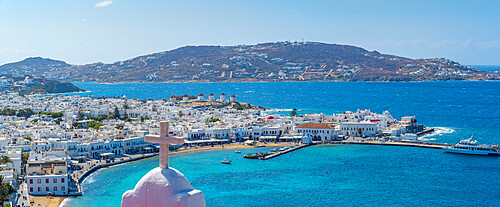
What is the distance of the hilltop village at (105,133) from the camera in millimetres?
34125

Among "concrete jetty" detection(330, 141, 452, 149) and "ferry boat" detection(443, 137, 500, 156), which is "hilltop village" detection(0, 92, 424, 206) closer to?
"concrete jetty" detection(330, 141, 452, 149)

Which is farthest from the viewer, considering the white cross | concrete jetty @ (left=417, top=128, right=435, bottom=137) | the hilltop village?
concrete jetty @ (left=417, top=128, right=435, bottom=137)

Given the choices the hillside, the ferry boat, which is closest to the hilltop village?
the ferry boat

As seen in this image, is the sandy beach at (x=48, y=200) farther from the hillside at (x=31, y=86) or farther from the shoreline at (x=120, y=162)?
the hillside at (x=31, y=86)

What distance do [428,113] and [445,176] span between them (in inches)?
1959

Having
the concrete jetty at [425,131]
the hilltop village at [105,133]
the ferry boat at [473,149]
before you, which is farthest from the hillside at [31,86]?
the ferry boat at [473,149]

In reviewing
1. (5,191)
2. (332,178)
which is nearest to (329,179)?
(332,178)

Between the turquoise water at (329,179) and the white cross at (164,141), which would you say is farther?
the turquoise water at (329,179)

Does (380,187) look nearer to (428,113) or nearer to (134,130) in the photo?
(134,130)

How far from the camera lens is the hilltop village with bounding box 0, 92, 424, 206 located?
34.1m

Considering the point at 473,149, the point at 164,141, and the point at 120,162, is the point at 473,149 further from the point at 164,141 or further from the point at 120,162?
the point at 164,141

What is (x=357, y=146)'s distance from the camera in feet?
174

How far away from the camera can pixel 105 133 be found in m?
49.3

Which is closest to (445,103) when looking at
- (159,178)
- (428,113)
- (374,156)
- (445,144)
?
(428,113)
